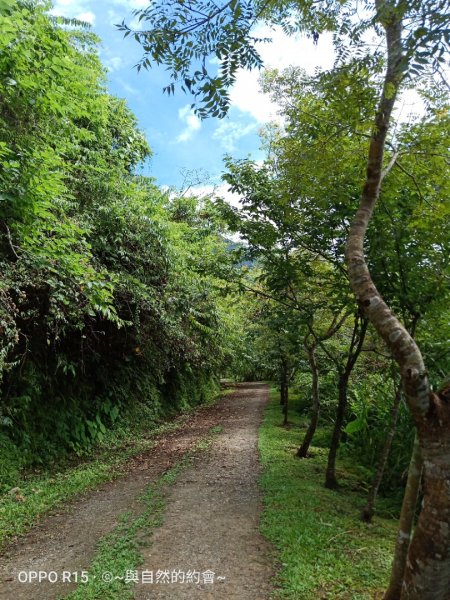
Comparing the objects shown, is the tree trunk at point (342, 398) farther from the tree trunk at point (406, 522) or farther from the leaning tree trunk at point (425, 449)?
the leaning tree trunk at point (425, 449)

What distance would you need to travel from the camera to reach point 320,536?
14.2ft

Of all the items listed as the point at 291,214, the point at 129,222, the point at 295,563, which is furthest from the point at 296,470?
the point at 129,222

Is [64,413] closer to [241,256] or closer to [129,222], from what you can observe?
[129,222]

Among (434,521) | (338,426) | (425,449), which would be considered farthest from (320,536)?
(425,449)

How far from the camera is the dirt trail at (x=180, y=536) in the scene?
3400 mm

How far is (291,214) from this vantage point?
5742 mm

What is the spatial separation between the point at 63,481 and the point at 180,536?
290 cm

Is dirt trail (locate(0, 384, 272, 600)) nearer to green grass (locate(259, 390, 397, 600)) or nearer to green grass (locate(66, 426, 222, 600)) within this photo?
green grass (locate(66, 426, 222, 600))

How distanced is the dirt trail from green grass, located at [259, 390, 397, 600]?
0.78 feet

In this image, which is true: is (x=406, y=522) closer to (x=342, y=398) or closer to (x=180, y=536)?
(x=180, y=536)

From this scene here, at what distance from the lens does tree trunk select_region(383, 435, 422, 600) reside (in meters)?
2.89

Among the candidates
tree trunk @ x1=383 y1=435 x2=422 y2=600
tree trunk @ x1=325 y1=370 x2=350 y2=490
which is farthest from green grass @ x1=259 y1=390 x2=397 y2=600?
tree trunk @ x1=383 y1=435 x2=422 y2=600

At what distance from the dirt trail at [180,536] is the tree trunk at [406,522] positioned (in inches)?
41.4

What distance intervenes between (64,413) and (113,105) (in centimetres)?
725
